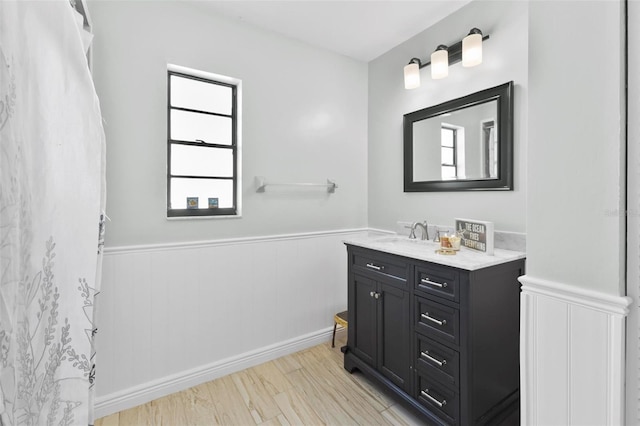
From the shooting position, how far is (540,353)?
970 mm

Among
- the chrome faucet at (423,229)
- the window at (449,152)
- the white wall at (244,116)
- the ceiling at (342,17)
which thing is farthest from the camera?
the chrome faucet at (423,229)

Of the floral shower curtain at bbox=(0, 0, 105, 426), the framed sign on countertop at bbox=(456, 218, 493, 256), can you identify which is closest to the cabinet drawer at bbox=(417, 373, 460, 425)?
the framed sign on countertop at bbox=(456, 218, 493, 256)

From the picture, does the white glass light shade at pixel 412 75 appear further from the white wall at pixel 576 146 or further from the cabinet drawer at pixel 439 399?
the cabinet drawer at pixel 439 399

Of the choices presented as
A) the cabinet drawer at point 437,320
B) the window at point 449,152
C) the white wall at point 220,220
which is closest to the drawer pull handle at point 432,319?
the cabinet drawer at point 437,320

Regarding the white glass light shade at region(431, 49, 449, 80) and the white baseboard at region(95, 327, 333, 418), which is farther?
the white glass light shade at region(431, 49, 449, 80)

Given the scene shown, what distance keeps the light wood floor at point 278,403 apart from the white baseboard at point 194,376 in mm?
36

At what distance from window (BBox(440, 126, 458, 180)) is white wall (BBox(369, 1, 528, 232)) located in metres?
0.15

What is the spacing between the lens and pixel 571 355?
896 millimetres

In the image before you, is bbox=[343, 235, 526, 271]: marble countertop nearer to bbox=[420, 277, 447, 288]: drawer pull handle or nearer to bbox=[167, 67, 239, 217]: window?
bbox=[420, 277, 447, 288]: drawer pull handle

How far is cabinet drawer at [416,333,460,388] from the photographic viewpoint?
1496 mm

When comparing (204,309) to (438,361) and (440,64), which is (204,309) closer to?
(438,361)

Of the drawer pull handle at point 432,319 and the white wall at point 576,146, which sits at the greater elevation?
the white wall at point 576,146

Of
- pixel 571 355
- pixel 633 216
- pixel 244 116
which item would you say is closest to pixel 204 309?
pixel 244 116

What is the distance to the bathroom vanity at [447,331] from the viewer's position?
146 cm
